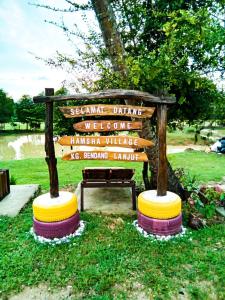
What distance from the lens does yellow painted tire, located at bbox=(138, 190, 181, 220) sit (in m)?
5.10

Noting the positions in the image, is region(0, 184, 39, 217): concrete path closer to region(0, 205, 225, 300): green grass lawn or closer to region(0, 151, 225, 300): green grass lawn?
region(0, 151, 225, 300): green grass lawn

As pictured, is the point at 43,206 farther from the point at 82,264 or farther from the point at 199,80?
the point at 199,80

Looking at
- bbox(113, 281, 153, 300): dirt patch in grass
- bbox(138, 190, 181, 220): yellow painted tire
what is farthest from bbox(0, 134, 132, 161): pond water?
→ bbox(113, 281, 153, 300): dirt patch in grass

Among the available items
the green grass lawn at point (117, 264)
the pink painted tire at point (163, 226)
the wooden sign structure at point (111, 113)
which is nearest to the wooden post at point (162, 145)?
the wooden sign structure at point (111, 113)

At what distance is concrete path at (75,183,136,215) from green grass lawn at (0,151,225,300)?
0.74 meters

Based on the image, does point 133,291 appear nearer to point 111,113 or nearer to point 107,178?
point 111,113

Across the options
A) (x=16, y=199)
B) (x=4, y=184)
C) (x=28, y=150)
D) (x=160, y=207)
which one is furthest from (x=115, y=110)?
(x=28, y=150)

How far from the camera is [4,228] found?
562 cm

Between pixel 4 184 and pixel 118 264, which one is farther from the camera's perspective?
pixel 4 184

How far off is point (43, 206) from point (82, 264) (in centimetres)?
136

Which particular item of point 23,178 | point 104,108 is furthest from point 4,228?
point 23,178

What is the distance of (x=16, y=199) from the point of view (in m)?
7.25

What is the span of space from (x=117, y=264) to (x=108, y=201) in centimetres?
270

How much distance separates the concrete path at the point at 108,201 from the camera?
6.50 m
